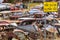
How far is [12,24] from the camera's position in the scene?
14.7 ft

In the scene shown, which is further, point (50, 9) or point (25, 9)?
point (25, 9)

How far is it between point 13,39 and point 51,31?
0.92 metres

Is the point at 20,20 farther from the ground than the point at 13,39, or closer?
farther from the ground

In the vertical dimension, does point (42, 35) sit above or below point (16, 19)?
below

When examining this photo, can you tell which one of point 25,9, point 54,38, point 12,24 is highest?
point 25,9

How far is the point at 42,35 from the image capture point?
4.40 meters

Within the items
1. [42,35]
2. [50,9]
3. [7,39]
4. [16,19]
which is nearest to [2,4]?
[16,19]

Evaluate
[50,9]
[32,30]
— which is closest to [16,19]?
[32,30]

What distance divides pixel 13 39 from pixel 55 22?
1.09 metres

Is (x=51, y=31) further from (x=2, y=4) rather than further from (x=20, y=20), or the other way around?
(x=2, y=4)

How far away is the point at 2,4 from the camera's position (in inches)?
181

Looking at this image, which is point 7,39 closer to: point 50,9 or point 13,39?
point 13,39

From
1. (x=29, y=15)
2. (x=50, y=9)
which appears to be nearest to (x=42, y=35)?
(x=29, y=15)

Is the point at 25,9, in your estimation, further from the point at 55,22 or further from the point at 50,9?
the point at 50,9
